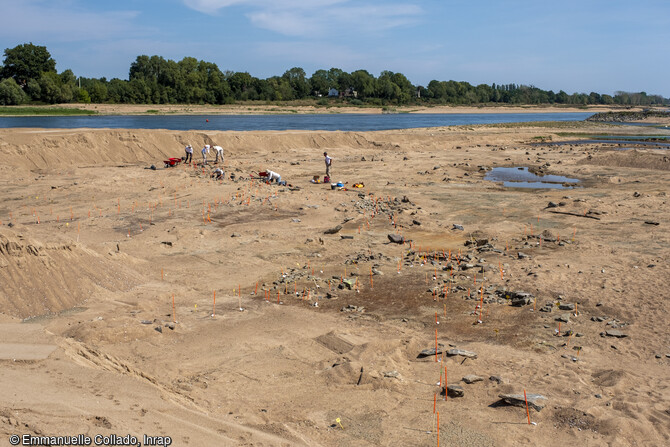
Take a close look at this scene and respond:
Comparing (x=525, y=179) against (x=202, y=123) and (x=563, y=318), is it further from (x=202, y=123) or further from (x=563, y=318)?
(x=202, y=123)

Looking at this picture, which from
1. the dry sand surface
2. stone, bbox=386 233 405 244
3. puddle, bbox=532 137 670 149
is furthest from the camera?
puddle, bbox=532 137 670 149

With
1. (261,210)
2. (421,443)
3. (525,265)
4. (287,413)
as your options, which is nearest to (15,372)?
(287,413)

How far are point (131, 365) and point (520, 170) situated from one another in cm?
3335

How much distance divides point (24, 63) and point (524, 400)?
386ft

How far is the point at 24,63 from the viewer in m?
105

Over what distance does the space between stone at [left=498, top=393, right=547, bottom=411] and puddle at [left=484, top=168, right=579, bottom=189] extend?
2378 centimetres

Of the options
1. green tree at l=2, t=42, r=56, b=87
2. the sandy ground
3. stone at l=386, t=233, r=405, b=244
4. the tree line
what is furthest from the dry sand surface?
green tree at l=2, t=42, r=56, b=87

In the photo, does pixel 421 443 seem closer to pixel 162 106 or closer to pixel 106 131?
pixel 106 131

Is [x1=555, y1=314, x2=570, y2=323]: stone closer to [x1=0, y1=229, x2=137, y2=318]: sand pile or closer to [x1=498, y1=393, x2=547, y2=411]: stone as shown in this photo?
[x1=498, y1=393, x2=547, y2=411]: stone

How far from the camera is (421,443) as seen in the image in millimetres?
7848

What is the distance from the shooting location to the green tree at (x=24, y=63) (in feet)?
343

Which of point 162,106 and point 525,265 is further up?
point 162,106

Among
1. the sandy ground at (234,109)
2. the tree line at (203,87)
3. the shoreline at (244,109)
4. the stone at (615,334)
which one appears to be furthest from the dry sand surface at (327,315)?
the tree line at (203,87)

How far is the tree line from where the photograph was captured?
101 m
